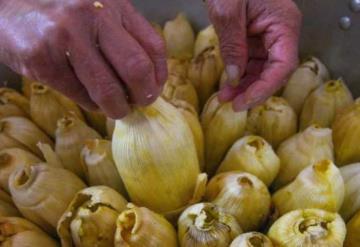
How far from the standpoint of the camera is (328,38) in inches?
31.6

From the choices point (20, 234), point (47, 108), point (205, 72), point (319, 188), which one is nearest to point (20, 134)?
point (47, 108)

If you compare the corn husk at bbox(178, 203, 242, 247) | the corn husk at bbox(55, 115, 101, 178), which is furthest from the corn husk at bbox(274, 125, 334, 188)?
the corn husk at bbox(55, 115, 101, 178)

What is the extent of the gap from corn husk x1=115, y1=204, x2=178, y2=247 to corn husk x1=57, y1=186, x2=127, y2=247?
1.0 inches

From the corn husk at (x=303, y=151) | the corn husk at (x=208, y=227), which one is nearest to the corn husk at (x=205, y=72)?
the corn husk at (x=303, y=151)

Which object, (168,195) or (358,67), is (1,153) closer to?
(168,195)

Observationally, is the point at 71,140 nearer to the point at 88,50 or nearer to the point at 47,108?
the point at 47,108

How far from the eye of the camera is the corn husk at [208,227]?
51 cm

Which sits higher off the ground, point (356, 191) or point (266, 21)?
point (266, 21)

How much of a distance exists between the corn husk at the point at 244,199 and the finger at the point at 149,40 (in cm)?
16

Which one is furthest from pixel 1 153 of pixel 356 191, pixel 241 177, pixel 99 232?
pixel 356 191

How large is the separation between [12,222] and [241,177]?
250 mm

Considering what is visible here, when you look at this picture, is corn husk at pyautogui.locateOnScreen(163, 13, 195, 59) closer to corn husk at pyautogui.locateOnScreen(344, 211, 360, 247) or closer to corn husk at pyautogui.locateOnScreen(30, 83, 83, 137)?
corn husk at pyautogui.locateOnScreen(30, 83, 83, 137)

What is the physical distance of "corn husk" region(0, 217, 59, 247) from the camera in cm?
55

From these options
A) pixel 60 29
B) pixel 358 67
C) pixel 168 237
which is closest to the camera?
pixel 60 29
